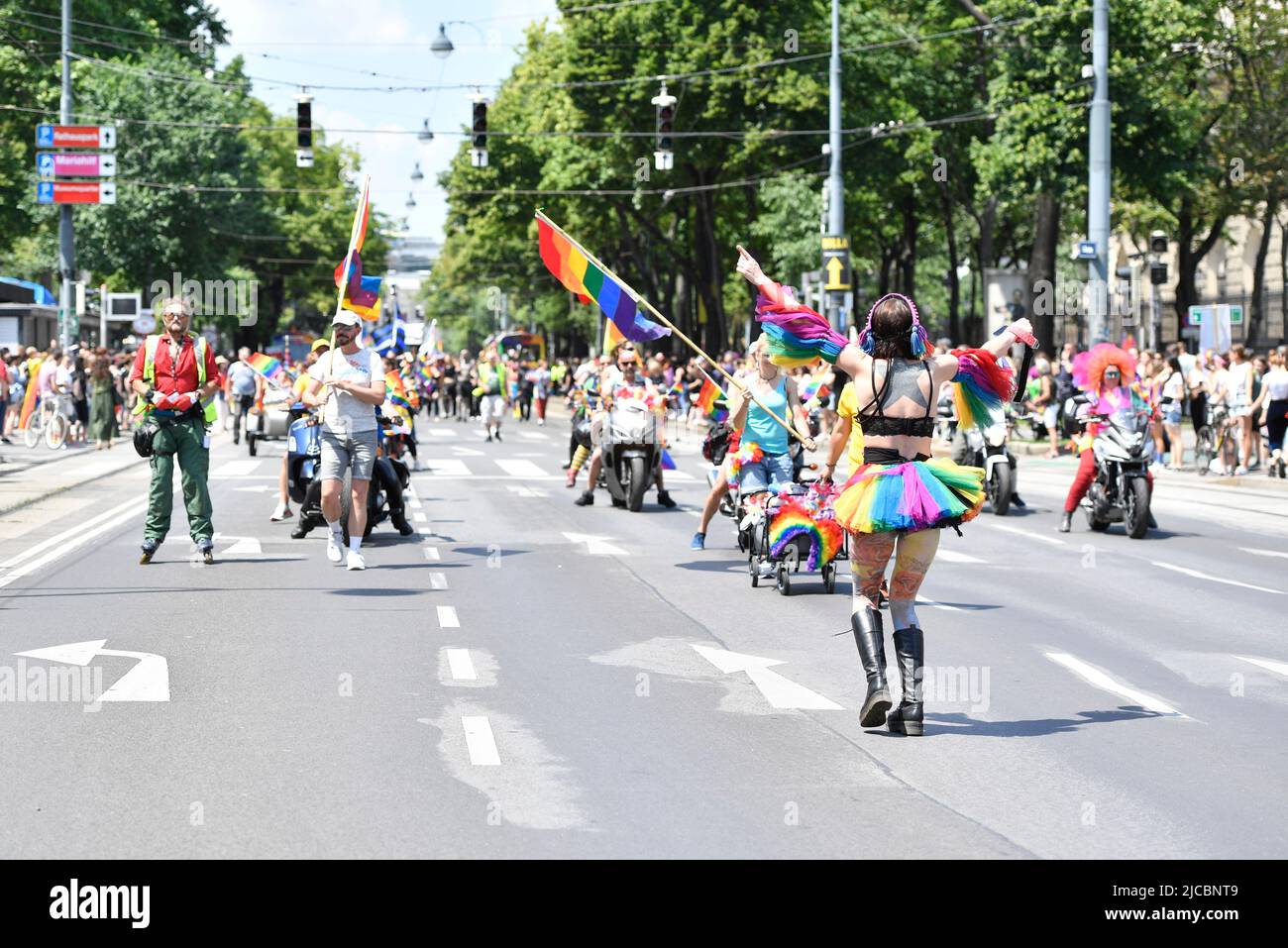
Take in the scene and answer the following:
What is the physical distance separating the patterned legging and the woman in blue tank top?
5.45 m

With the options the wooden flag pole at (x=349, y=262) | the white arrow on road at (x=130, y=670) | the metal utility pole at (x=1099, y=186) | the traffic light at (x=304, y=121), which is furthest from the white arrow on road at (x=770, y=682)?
the traffic light at (x=304, y=121)

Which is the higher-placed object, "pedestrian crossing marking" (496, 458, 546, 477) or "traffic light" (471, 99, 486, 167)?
"traffic light" (471, 99, 486, 167)

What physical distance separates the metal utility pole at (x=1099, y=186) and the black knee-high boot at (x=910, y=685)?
812 inches

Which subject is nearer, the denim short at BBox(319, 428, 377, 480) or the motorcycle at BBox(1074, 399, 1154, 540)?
the denim short at BBox(319, 428, 377, 480)

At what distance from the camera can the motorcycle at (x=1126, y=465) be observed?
18.1 m

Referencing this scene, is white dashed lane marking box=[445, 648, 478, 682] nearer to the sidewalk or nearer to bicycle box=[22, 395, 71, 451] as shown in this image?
the sidewalk

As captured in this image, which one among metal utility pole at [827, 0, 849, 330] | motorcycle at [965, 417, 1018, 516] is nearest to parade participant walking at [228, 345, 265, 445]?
metal utility pole at [827, 0, 849, 330]

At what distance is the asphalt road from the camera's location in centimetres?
645

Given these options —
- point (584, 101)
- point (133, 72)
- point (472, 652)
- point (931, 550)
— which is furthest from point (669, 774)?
point (133, 72)

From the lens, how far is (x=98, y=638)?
1087 cm

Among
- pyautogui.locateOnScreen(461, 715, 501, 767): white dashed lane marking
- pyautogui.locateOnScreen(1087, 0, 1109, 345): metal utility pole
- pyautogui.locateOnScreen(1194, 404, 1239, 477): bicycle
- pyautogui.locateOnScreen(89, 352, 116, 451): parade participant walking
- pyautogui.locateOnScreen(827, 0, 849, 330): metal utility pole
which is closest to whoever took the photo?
pyautogui.locateOnScreen(461, 715, 501, 767): white dashed lane marking

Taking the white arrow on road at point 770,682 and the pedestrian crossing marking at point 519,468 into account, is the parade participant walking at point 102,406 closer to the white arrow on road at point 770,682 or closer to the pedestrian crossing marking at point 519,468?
the pedestrian crossing marking at point 519,468
